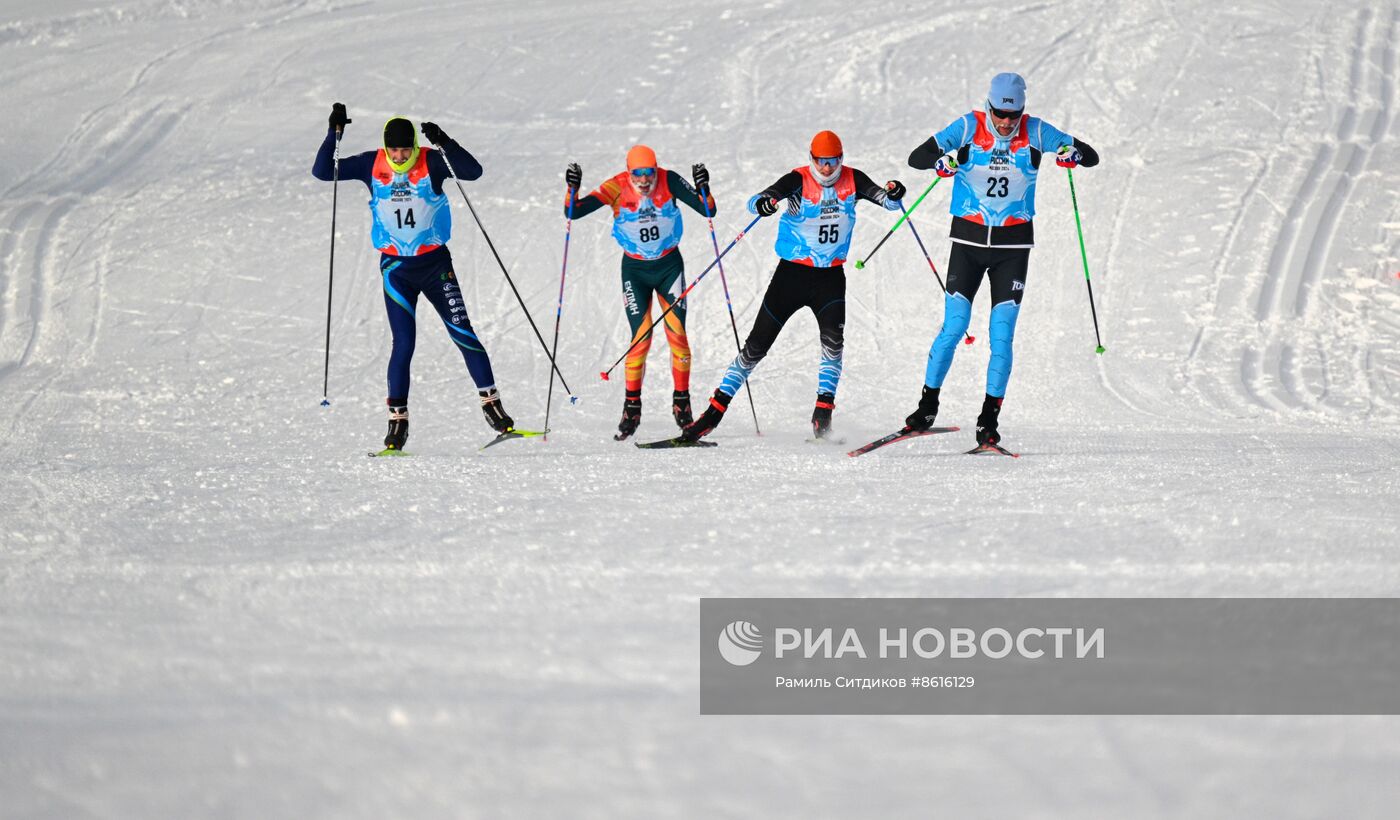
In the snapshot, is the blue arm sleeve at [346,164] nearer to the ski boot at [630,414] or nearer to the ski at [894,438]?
the ski boot at [630,414]

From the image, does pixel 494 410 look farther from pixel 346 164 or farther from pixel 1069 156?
pixel 1069 156

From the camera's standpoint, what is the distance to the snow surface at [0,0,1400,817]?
307cm

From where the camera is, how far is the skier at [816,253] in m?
6.77

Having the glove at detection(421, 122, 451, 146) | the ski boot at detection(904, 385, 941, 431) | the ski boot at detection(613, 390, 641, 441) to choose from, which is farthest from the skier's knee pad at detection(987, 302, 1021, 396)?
the glove at detection(421, 122, 451, 146)

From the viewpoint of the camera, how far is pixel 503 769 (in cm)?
300

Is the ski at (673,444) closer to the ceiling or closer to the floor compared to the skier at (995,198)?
closer to the floor

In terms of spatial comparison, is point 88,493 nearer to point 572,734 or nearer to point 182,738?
point 182,738

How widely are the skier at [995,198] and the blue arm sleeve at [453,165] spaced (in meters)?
2.20

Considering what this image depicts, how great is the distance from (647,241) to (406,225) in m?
1.27

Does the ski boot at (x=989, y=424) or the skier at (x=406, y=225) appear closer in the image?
the ski boot at (x=989, y=424)

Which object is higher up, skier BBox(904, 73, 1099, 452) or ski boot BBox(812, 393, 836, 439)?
skier BBox(904, 73, 1099, 452)

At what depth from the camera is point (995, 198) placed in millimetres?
6457

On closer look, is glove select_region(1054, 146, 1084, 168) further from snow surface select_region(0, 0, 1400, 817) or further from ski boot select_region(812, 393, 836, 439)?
ski boot select_region(812, 393, 836, 439)

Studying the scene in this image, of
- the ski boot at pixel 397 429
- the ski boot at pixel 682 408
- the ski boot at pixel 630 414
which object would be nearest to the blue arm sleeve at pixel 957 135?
the ski boot at pixel 682 408
